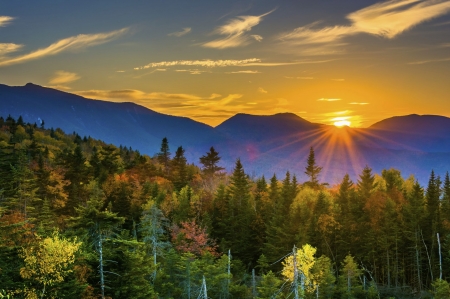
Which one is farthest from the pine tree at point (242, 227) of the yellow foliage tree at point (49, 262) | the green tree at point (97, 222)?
the yellow foliage tree at point (49, 262)

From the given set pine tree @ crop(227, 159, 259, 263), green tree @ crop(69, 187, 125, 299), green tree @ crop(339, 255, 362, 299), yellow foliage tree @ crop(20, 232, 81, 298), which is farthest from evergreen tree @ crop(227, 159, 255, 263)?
yellow foliage tree @ crop(20, 232, 81, 298)

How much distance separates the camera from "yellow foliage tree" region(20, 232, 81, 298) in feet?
78.1

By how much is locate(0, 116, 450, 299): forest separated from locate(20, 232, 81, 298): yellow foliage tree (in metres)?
0.08

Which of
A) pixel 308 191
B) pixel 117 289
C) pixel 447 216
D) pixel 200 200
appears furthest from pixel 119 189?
pixel 447 216

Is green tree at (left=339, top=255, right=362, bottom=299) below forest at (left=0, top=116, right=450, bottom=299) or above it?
below

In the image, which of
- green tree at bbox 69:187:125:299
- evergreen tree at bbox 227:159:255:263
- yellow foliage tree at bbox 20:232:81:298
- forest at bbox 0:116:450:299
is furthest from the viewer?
evergreen tree at bbox 227:159:255:263

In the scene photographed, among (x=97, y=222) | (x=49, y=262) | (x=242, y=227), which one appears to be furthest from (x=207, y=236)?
(x=49, y=262)

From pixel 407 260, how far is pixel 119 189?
48137 mm

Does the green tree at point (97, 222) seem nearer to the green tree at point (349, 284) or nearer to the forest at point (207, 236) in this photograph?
the forest at point (207, 236)

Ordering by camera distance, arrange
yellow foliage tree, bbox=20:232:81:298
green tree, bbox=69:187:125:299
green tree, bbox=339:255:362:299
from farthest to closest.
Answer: green tree, bbox=339:255:362:299 → green tree, bbox=69:187:125:299 → yellow foliage tree, bbox=20:232:81:298

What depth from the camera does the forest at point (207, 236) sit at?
26.0 m

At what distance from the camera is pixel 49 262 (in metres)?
24.1

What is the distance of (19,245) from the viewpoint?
26375 millimetres

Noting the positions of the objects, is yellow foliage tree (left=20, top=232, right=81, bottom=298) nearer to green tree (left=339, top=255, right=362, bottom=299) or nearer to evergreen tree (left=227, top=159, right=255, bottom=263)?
green tree (left=339, top=255, right=362, bottom=299)
